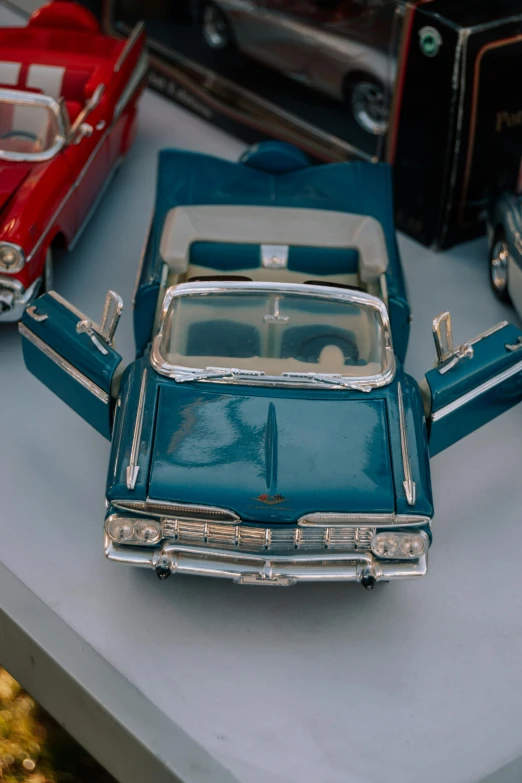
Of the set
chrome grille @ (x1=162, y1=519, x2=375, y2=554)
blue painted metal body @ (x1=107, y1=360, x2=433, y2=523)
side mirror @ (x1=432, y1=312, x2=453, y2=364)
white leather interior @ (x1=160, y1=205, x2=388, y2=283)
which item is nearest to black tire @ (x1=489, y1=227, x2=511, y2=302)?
white leather interior @ (x1=160, y1=205, x2=388, y2=283)

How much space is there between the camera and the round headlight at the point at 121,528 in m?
3.77

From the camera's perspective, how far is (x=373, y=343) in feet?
14.2

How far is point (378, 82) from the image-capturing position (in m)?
6.41

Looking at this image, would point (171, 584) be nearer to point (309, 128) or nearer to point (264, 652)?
point (264, 652)

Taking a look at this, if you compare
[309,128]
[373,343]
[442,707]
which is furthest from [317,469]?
[309,128]

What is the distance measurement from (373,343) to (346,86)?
9.88ft

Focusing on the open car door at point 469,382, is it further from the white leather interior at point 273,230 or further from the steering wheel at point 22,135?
the steering wheel at point 22,135

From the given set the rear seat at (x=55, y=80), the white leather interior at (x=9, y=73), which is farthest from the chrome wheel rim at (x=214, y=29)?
the white leather interior at (x=9, y=73)

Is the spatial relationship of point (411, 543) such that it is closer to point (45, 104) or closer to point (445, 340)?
point (445, 340)

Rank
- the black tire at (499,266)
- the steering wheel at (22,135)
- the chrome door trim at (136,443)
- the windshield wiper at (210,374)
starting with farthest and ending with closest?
1. the black tire at (499,266)
2. the steering wheel at (22,135)
3. the windshield wiper at (210,374)
4. the chrome door trim at (136,443)

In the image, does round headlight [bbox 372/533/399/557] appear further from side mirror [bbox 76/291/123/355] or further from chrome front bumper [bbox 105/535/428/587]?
side mirror [bbox 76/291/123/355]

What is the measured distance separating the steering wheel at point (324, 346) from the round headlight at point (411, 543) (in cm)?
87

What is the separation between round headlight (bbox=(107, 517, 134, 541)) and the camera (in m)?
3.77

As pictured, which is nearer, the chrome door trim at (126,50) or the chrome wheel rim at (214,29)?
the chrome door trim at (126,50)
